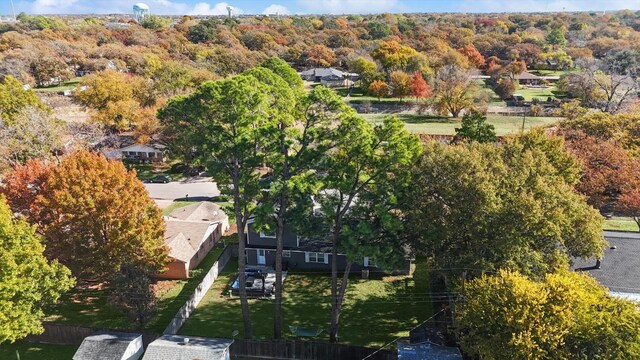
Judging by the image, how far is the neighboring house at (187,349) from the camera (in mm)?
20578

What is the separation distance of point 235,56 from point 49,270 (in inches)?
3214

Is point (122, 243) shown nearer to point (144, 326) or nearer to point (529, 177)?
point (144, 326)

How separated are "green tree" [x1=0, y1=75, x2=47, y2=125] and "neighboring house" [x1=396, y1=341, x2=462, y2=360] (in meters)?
48.3

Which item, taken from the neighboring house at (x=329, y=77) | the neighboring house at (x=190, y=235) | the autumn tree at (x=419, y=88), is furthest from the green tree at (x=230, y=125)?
the neighboring house at (x=329, y=77)

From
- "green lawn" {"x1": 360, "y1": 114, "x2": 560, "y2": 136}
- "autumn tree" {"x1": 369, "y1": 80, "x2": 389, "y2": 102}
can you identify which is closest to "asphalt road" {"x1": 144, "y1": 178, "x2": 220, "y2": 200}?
"green lawn" {"x1": 360, "y1": 114, "x2": 560, "y2": 136}

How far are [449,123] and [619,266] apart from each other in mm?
50351

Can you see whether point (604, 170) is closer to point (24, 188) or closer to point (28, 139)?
point (24, 188)

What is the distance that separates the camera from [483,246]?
69.0ft

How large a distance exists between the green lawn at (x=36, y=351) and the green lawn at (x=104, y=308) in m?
2.03

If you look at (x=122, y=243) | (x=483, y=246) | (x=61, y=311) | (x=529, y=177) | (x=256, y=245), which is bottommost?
(x=61, y=311)

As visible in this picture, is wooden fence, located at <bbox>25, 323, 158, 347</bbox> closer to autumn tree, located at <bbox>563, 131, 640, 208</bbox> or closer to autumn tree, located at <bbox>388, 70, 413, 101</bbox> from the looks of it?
autumn tree, located at <bbox>563, 131, 640, 208</bbox>

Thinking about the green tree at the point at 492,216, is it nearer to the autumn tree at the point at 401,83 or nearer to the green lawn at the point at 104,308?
the green lawn at the point at 104,308

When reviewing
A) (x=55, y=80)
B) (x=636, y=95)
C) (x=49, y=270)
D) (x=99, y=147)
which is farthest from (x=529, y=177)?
(x=55, y=80)

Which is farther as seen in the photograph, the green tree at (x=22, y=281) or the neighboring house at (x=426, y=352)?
the neighboring house at (x=426, y=352)
